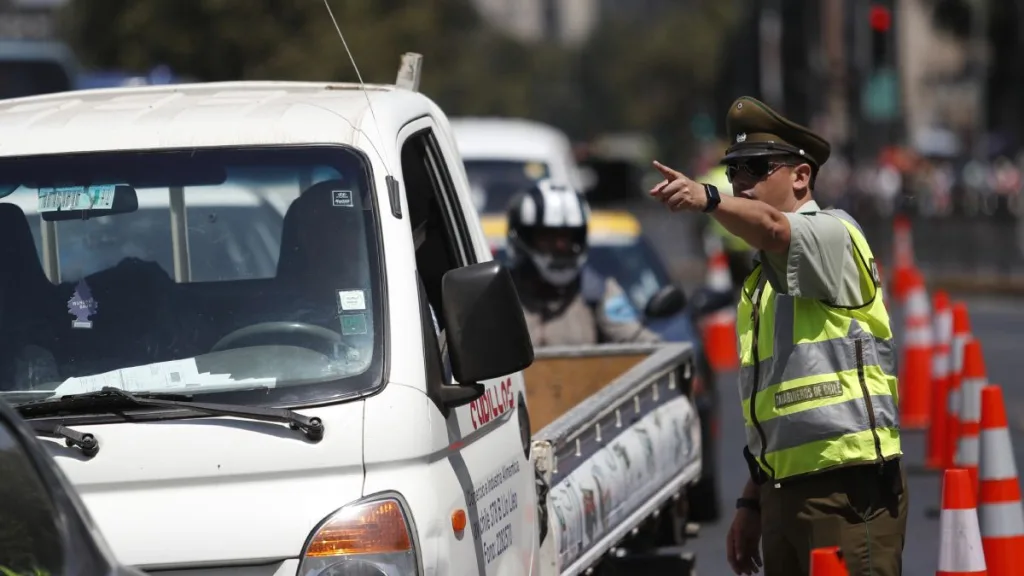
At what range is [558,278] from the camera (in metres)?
8.43

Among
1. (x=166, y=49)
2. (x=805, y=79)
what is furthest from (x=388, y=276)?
(x=805, y=79)

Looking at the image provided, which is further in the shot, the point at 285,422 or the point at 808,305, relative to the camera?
the point at 808,305

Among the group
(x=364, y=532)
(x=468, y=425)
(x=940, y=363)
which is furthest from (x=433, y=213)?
(x=940, y=363)

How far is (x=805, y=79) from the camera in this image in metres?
70.3

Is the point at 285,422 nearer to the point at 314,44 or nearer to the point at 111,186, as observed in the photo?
the point at 111,186

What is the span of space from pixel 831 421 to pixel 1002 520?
203 cm

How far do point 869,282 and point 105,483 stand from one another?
1981 millimetres

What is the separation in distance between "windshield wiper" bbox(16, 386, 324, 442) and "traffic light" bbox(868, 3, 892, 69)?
20854 mm

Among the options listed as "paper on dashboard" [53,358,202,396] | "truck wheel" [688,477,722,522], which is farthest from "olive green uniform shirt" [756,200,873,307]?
"truck wheel" [688,477,722,522]

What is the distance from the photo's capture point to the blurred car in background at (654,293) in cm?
991

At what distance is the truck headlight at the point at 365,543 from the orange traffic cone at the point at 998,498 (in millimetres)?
2945

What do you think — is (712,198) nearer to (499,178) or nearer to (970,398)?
(970,398)

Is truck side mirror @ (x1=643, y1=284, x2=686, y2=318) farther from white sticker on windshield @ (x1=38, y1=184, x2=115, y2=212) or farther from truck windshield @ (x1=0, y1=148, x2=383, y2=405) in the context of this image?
white sticker on windshield @ (x1=38, y1=184, x2=115, y2=212)

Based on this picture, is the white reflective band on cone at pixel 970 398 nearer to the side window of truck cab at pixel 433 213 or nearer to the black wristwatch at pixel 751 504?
the black wristwatch at pixel 751 504
